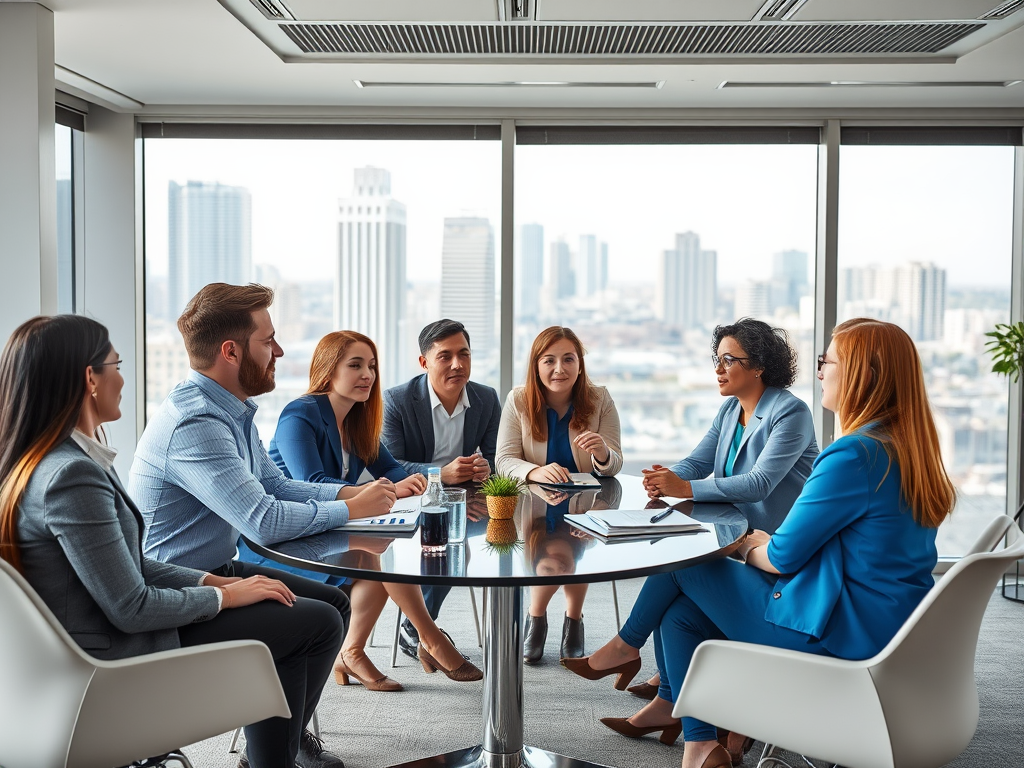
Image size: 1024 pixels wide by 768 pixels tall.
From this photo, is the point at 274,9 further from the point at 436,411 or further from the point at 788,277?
the point at 788,277

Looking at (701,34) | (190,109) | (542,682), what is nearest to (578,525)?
(542,682)

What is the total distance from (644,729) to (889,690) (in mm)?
1250

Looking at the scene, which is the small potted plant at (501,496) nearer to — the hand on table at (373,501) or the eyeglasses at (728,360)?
the hand on table at (373,501)

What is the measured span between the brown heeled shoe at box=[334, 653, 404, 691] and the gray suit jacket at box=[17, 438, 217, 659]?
1.50m

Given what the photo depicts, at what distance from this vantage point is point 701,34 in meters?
3.40

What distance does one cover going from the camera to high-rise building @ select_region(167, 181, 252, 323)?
4.78 metres

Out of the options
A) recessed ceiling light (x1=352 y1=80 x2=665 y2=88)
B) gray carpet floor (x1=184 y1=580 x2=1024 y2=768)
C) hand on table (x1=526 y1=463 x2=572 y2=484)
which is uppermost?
recessed ceiling light (x1=352 y1=80 x2=665 y2=88)

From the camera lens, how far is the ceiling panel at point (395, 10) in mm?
3025

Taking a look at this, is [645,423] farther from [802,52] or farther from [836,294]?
[802,52]

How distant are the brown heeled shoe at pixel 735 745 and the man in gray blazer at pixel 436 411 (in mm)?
1227

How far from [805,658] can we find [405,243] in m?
3.48

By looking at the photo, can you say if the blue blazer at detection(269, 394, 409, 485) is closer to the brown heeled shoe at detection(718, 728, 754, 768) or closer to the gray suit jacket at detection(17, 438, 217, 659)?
the gray suit jacket at detection(17, 438, 217, 659)

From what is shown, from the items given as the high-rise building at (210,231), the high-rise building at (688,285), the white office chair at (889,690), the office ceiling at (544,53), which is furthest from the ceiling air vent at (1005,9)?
the high-rise building at (210,231)

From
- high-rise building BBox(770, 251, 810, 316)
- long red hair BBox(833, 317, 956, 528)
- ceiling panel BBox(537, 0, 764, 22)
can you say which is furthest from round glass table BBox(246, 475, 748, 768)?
high-rise building BBox(770, 251, 810, 316)
